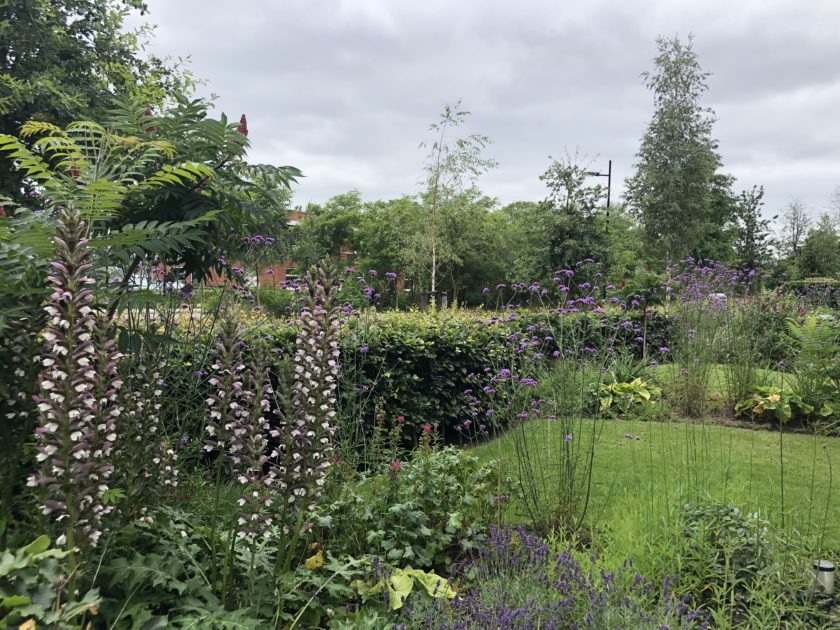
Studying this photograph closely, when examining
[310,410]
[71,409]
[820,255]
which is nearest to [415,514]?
[310,410]

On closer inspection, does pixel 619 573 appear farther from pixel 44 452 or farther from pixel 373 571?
pixel 44 452

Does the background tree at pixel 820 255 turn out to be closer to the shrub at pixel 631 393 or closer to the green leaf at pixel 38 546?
the shrub at pixel 631 393

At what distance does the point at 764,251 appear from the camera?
35.9m

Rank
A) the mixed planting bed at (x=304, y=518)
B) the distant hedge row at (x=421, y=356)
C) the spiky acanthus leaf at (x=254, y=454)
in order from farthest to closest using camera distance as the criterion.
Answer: the distant hedge row at (x=421, y=356) → the spiky acanthus leaf at (x=254, y=454) → the mixed planting bed at (x=304, y=518)

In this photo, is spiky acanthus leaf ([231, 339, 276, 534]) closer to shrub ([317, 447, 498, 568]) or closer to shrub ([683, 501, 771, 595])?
shrub ([317, 447, 498, 568])

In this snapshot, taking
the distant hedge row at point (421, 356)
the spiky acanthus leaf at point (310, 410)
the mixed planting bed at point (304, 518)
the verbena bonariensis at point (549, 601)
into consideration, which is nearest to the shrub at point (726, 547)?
the mixed planting bed at point (304, 518)

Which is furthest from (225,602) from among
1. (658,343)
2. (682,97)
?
(682,97)

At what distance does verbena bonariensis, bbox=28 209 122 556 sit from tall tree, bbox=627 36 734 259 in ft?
74.2

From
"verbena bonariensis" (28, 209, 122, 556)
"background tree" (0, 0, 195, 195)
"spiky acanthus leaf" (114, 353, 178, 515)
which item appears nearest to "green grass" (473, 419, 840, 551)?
"spiky acanthus leaf" (114, 353, 178, 515)

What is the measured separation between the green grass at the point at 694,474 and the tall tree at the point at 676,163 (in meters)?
16.7

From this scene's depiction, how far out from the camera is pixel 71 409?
6.04 ft

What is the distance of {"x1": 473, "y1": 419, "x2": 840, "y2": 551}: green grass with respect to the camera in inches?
145

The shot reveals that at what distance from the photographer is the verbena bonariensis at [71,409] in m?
1.83

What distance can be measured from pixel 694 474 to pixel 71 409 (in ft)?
12.7
